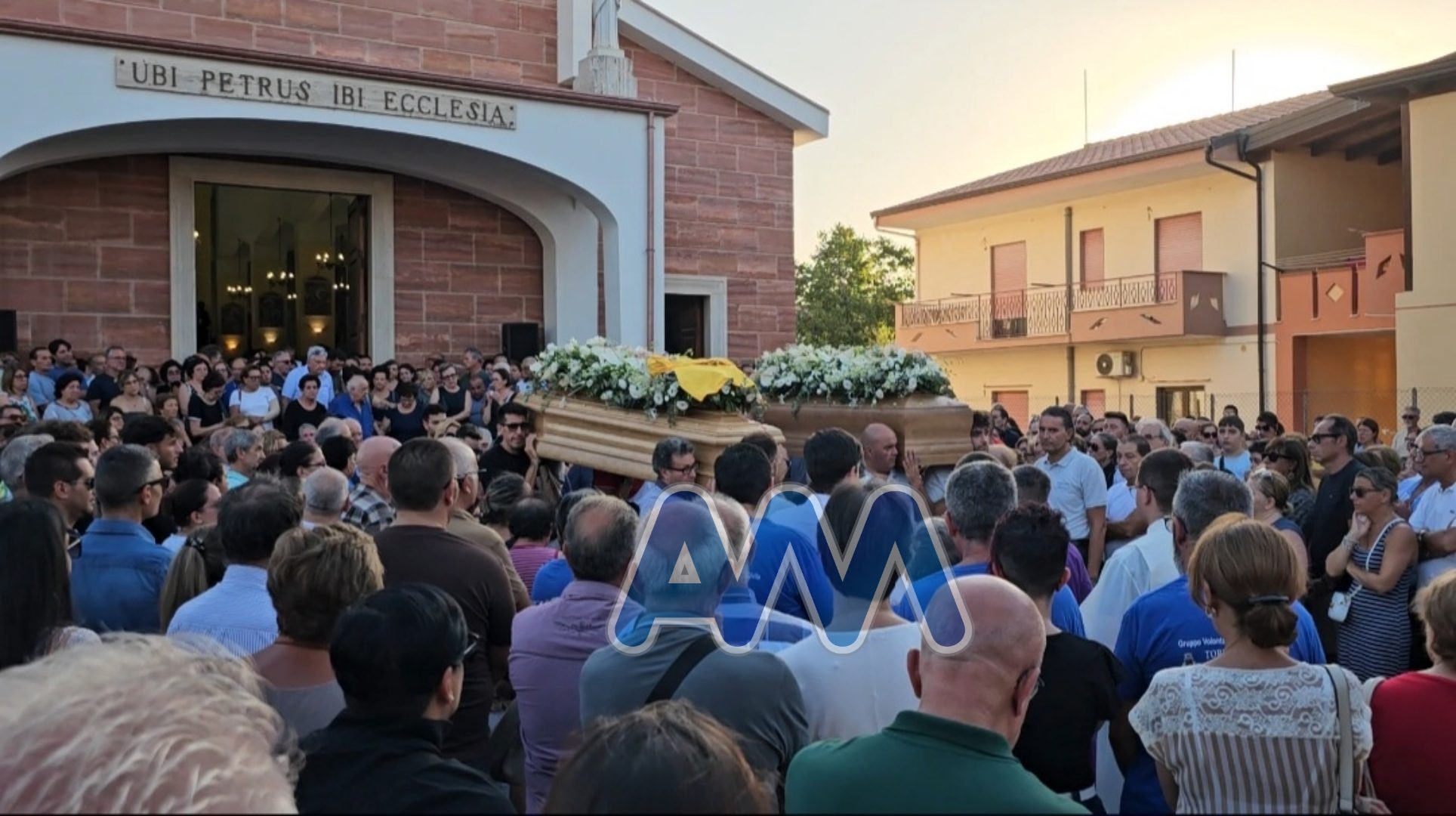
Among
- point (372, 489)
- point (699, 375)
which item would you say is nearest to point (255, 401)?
point (699, 375)

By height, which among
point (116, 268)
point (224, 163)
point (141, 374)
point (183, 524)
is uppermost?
point (224, 163)

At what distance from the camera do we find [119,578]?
4.20 meters

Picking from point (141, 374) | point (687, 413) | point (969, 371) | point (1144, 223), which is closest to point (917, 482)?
point (687, 413)

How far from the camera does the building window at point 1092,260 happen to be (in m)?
28.9

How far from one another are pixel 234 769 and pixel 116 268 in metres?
14.2

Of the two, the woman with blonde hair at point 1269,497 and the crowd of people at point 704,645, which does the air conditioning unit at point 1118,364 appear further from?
the woman with blonde hair at point 1269,497

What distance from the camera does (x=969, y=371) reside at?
32.1m

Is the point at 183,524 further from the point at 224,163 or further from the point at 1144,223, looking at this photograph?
the point at 1144,223

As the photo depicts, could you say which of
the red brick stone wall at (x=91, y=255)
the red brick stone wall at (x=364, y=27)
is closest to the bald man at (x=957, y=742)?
the red brick stone wall at (x=364, y=27)

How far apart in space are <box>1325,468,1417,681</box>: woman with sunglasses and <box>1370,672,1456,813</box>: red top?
2.63m

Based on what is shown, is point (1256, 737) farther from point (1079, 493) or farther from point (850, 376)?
point (850, 376)

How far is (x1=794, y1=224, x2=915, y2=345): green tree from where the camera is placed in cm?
4297

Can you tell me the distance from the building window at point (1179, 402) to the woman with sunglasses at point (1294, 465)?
20151 millimetres

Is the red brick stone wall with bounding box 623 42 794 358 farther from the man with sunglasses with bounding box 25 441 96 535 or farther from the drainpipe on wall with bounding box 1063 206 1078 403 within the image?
the drainpipe on wall with bounding box 1063 206 1078 403
